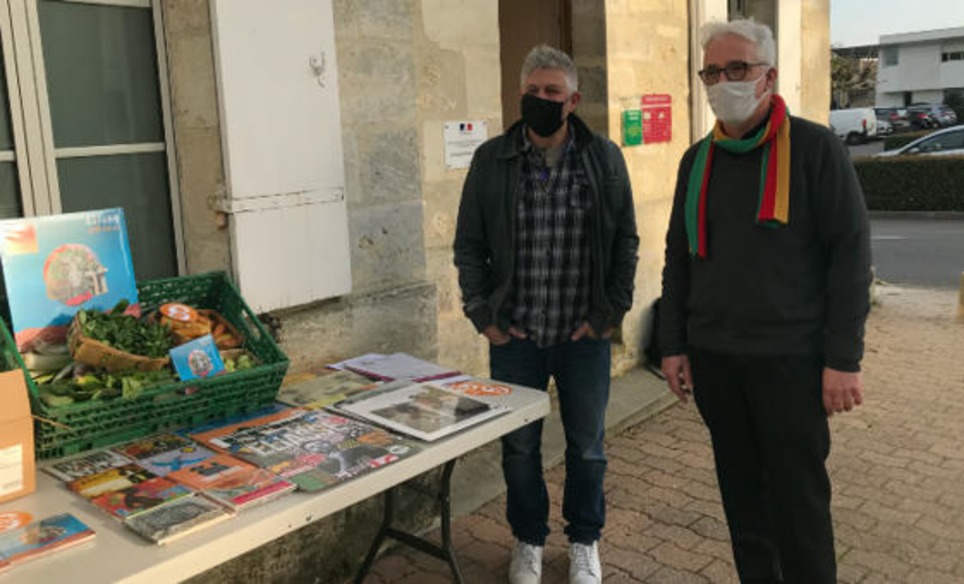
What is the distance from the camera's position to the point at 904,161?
16.7m

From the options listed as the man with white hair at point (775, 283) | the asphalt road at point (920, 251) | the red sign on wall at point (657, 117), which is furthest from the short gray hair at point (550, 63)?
the asphalt road at point (920, 251)

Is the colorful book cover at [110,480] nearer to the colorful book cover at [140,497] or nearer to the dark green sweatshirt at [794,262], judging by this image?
the colorful book cover at [140,497]

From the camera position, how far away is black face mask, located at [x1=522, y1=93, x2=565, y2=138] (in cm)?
304

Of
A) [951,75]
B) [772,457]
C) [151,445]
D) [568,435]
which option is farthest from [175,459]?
[951,75]

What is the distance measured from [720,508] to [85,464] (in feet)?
9.37

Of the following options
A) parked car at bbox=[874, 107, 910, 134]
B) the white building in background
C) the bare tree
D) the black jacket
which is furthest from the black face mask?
the white building in background

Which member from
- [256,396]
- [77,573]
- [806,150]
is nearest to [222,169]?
[256,396]

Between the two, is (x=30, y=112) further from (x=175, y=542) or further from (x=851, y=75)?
(x=851, y=75)

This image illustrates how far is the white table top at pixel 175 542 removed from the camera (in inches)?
65.5

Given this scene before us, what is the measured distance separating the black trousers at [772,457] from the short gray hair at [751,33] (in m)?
0.92

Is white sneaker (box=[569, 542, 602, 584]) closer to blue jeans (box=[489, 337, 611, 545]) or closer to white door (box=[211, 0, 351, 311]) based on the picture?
blue jeans (box=[489, 337, 611, 545])

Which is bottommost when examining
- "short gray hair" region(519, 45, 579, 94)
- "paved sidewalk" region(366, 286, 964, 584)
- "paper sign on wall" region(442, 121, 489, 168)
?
"paved sidewalk" region(366, 286, 964, 584)

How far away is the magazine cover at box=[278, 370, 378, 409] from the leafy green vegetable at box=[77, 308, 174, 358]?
428mm

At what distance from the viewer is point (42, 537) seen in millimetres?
1776
